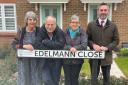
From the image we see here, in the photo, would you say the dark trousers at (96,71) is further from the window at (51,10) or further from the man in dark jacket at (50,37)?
the window at (51,10)

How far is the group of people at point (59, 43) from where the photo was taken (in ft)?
18.5

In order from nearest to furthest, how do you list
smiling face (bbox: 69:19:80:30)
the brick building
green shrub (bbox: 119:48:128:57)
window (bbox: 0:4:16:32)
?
1. smiling face (bbox: 69:19:80:30)
2. green shrub (bbox: 119:48:128:57)
3. the brick building
4. window (bbox: 0:4:16:32)

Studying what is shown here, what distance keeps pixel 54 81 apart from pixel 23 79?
0.56m

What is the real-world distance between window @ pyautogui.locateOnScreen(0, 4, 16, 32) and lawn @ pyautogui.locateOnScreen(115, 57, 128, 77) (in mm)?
5229

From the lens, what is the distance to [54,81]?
6016mm

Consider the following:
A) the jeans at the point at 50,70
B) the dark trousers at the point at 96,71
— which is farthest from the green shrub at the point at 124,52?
the jeans at the point at 50,70

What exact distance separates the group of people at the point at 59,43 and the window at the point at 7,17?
9594 millimetres

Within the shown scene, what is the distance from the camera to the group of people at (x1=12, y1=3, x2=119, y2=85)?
563cm

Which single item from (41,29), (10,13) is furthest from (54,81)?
(10,13)

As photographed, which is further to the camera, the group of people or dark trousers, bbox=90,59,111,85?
dark trousers, bbox=90,59,111,85

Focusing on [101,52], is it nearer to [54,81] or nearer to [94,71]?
[94,71]

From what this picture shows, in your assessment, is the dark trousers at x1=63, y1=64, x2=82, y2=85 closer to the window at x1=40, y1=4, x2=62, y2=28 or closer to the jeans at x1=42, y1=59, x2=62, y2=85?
the jeans at x1=42, y1=59, x2=62, y2=85

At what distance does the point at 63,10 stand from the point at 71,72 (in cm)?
890

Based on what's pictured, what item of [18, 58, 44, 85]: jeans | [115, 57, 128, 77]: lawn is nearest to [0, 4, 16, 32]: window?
[115, 57, 128, 77]: lawn
